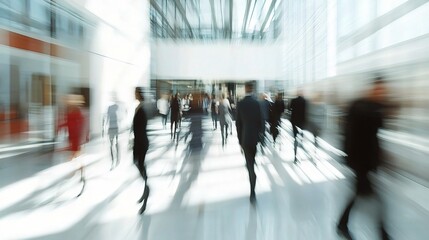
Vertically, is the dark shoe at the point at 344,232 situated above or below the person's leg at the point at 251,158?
below

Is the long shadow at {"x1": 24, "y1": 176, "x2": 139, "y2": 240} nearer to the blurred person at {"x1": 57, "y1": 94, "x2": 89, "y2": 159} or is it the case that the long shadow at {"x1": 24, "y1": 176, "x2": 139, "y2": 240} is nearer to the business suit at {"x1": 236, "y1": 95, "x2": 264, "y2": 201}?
the blurred person at {"x1": 57, "y1": 94, "x2": 89, "y2": 159}

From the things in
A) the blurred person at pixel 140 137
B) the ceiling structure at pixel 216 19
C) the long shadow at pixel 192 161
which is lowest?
the long shadow at pixel 192 161

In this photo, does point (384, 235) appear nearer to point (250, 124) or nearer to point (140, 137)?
point (250, 124)

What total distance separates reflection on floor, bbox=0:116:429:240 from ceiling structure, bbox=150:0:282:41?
20.7 m

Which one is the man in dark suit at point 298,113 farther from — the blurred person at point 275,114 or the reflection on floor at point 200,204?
the blurred person at point 275,114

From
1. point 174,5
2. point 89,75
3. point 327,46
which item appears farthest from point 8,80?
point 174,5

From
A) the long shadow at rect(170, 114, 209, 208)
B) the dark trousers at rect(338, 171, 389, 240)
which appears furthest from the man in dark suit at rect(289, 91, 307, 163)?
the dark trousers at rect(338, 171, 389, 240)

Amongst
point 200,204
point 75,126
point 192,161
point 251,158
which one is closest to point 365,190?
point 251,158

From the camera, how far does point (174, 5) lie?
30906 mm

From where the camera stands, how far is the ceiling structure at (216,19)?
100 ft

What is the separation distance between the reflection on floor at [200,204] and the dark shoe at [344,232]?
65 mm

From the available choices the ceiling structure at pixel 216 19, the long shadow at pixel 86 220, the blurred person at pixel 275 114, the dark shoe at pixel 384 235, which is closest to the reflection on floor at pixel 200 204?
the long shadow at pixel 86 220

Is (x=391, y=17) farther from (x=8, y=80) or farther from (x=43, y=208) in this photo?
(x=8, y=80)

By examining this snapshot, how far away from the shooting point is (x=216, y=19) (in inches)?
1385
